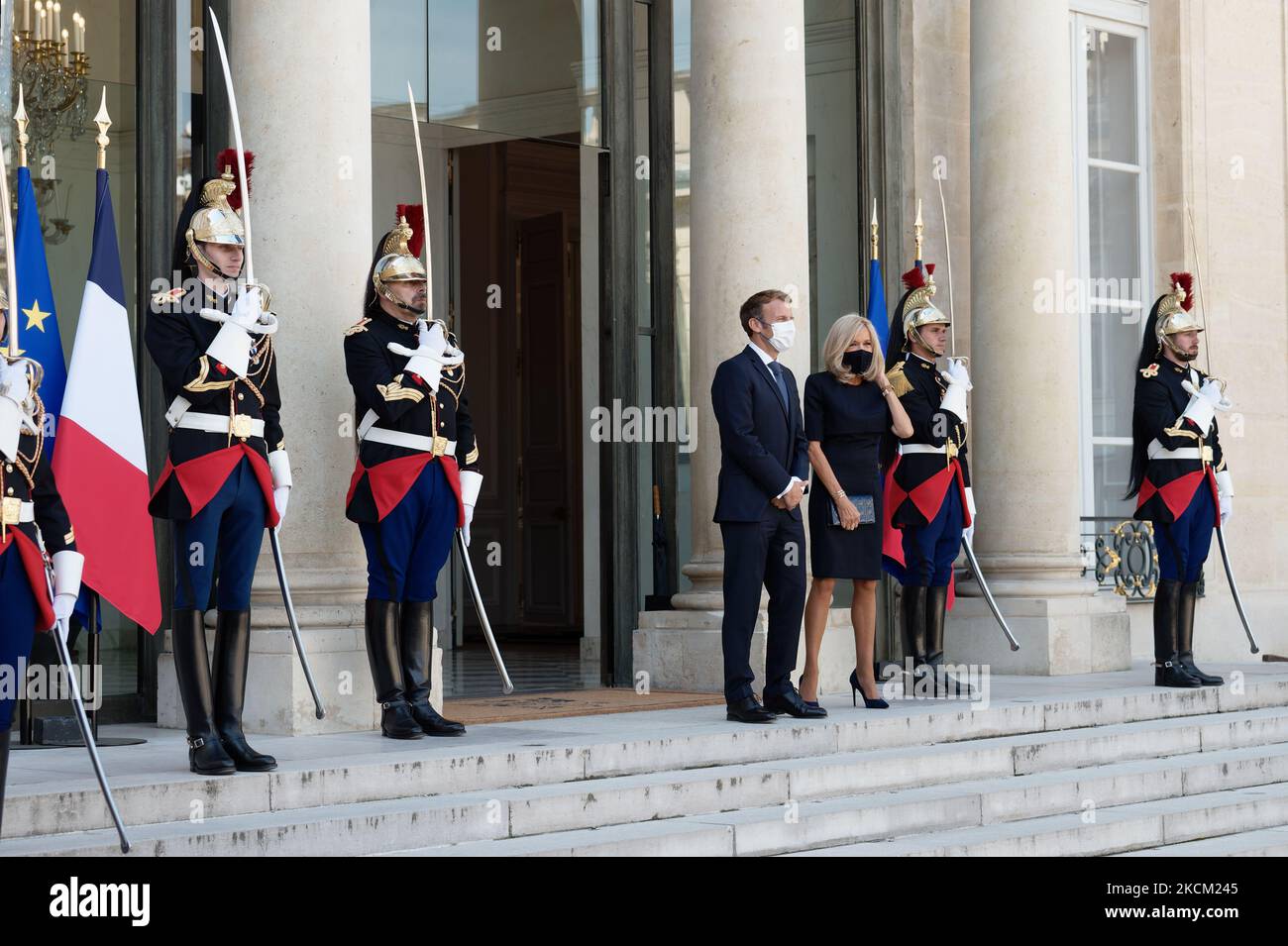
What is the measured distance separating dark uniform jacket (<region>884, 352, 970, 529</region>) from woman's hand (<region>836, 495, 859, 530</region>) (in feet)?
3.83

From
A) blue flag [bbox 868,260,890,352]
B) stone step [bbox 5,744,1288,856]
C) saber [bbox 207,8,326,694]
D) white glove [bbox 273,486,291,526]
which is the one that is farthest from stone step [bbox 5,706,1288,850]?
blue flag [bbox 868,260,890,352]

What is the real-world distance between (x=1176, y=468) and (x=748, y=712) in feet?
10.7

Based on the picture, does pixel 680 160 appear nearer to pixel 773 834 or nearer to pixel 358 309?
pixel 358 309

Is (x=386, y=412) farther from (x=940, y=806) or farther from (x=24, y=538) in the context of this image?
(x=940, y=806)

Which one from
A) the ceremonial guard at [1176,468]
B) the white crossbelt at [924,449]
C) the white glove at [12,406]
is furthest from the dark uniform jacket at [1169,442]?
the white glove at [12,406]

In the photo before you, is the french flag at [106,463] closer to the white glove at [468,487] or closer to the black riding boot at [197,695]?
the black riding boot at [197,695]

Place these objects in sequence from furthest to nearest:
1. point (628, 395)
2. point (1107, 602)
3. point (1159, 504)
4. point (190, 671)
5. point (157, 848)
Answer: point (1107, 602), point (628, 395), point (1159, 504), point (190, 671), point (157, 848)

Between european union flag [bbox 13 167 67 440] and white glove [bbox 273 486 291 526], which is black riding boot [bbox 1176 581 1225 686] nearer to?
white glove [bbox 273 486 291 526]

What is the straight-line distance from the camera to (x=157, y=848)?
5.56 metres

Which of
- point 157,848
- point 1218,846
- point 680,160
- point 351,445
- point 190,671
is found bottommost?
point 1218,846

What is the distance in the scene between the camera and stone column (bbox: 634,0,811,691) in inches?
401

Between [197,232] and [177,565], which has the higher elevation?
[197,232]
